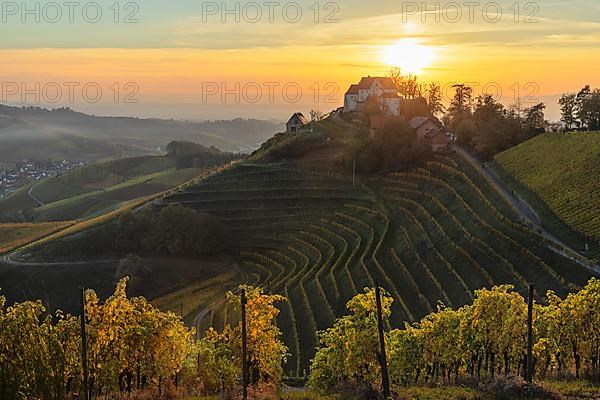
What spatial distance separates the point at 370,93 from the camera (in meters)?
127

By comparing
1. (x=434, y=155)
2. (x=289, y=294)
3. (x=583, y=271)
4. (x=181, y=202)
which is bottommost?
(x=289, y=294)

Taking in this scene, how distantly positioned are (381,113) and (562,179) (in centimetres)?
5567

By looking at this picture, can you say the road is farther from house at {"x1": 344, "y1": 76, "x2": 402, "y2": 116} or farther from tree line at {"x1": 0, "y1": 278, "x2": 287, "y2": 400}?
house at {"x1": 344, "y1": 76, "x2": 402, "y2": 116}

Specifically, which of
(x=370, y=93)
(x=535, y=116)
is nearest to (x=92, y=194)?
(x=370, y=93)

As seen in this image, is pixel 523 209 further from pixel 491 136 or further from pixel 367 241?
pixel 491 136

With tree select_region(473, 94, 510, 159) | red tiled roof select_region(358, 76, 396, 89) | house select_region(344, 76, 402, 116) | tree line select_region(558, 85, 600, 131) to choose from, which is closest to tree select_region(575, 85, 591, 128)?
tree line select_region(558, 85, 600, 131)

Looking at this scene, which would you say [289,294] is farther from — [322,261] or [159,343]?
[159,343]

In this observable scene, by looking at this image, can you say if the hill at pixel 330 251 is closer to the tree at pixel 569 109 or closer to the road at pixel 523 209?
the road at pixel 523 209

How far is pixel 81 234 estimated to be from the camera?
298 ft

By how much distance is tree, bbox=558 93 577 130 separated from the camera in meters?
85.0

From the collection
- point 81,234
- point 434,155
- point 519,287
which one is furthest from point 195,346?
point 81,234

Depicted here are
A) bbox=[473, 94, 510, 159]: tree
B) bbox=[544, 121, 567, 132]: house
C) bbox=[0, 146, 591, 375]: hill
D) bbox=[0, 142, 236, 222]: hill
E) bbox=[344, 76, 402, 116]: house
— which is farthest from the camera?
bbox=[0, 142, 236, 222]: hill

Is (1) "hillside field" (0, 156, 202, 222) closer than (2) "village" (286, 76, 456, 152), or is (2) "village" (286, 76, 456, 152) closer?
(2) "village" (286, 76, 456, 152)

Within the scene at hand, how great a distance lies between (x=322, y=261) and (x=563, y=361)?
122 ft
